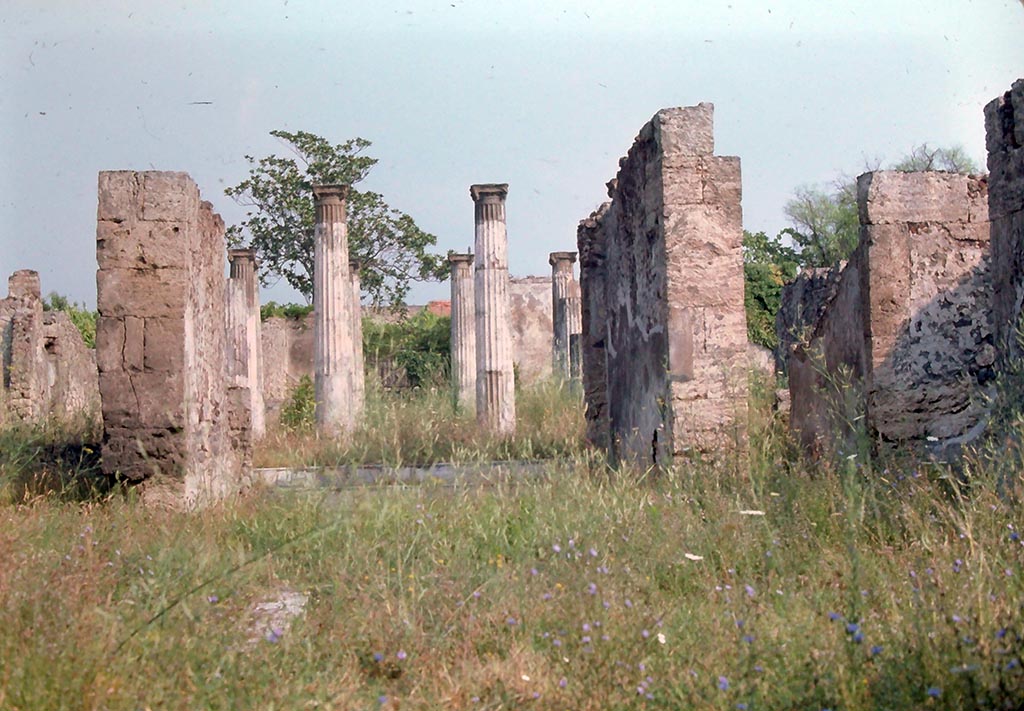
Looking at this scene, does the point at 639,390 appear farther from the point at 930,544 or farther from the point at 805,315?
the point at 805,315

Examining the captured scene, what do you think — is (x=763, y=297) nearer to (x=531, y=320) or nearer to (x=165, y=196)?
(x=531, y=320)

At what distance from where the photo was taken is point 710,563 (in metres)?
5.11

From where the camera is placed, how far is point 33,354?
51.8 feet

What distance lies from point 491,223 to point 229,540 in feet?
35.4

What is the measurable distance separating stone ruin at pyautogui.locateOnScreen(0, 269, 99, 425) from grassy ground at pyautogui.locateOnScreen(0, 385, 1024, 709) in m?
9.63

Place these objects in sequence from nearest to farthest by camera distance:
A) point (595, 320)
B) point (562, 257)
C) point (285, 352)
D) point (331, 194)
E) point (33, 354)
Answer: point (595, 320), point (33, 354), point (331, 194), point (562, 257), point (285, 352)

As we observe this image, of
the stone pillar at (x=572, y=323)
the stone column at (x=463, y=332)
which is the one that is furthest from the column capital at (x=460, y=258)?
the stone pillar at (x=572, y=323)

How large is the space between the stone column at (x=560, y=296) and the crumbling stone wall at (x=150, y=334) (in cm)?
1521

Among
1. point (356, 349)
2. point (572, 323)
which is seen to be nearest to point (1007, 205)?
point (356, 349)

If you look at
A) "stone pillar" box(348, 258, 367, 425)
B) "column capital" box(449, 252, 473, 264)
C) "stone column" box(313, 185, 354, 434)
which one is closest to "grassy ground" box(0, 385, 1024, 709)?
"stone column" box(313, 185, 354, 434)

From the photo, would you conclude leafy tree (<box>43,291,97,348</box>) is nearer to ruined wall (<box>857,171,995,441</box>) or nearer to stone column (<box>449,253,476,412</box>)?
stone column (<box>449,253,476,412</box>)

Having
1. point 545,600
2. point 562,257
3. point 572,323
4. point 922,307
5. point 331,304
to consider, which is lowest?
point 545,600

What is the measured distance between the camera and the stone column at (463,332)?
1916 cm

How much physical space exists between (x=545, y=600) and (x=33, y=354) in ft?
43.4
